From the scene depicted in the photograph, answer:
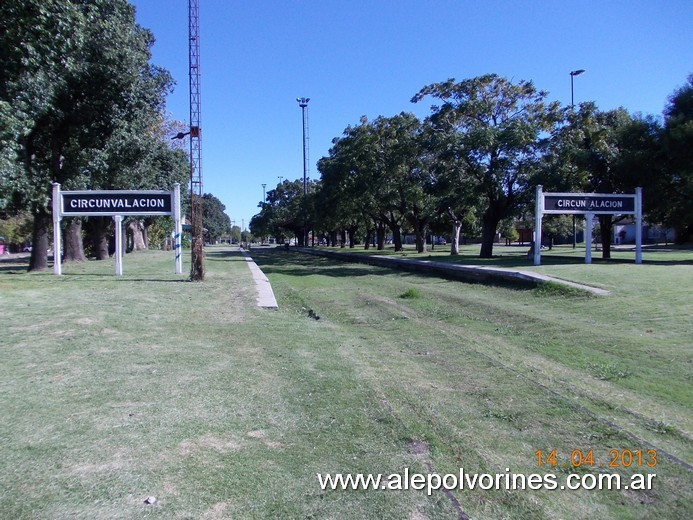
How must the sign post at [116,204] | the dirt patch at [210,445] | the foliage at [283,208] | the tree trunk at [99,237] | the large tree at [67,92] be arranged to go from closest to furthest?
1. the dirt patch at [210,445]
2. the large tree at [67,92]
3. the sign post at [116,204]
4. the tree trunk at [99,237]
5. the foliage at [283,208]

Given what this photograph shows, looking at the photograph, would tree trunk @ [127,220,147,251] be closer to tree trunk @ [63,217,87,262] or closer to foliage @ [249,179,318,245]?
tree trunk @ [63,217,87,262]

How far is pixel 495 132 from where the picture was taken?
2645cm

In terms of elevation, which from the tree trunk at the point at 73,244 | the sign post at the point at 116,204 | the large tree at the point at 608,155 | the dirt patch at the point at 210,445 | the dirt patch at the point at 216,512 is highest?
the large tree at the point at 608,155

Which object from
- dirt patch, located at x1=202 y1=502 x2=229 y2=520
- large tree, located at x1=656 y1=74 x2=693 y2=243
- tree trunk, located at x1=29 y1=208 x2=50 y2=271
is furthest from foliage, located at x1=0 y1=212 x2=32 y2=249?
dirt patch, located at x1=202 y1=502 x2=229 y2=520

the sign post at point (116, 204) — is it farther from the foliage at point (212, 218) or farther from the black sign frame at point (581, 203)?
the foliage at point (212, 218)

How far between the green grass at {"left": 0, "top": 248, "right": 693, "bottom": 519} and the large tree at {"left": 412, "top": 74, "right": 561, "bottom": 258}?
15850 mm

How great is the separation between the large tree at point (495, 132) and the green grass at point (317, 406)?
15.8m

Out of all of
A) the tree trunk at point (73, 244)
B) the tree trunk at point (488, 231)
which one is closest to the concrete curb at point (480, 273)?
the tree trunk at point (488, 231)

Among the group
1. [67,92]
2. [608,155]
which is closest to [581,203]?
[608,155]

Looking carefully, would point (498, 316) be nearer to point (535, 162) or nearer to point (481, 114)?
point (535, 162)

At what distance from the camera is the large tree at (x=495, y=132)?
26359 mm

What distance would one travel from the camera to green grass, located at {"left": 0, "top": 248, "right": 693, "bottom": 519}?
12.0 feet

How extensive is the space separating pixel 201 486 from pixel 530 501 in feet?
7.48

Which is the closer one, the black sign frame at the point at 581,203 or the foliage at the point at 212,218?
the black sign frame at the point at 581,203
